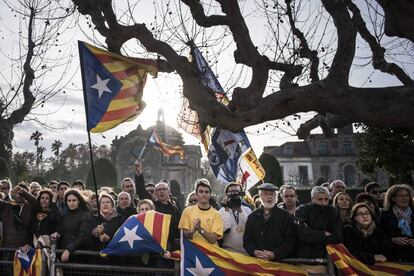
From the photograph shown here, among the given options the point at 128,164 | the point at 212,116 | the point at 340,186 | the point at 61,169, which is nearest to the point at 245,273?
the point at 212,116

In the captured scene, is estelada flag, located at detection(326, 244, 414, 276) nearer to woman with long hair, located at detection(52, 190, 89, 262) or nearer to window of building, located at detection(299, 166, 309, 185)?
woman with long hair, located at detection(52, 190, 89, 262)

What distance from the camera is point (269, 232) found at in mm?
5207

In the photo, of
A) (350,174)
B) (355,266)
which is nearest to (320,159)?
(350,174)

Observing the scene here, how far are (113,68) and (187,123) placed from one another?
3588 millimetres

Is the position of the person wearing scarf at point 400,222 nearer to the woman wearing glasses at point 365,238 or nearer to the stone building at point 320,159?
the woman wearing glasses at point 365,238

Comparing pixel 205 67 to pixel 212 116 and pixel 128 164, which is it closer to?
pixel 212 116

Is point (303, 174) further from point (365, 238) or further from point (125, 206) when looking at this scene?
point (365, 238)

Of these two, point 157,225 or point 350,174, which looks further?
point 350,174

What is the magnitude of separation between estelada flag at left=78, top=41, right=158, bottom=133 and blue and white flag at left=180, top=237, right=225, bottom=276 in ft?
7.88

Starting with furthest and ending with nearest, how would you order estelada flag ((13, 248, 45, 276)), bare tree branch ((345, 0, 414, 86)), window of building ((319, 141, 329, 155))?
window of building ((319, 141, 329, 155)), bare tree branch ((345, 0, 414, 86)), estelada flag ((13, 248, 45, 276))

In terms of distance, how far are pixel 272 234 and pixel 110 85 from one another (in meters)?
3.55

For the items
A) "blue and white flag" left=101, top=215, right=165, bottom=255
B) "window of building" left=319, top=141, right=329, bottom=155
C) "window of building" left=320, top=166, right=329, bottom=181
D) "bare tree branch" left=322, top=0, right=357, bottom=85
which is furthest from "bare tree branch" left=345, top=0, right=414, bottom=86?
"window of building" left=320, top=166, right=329, bottom=181

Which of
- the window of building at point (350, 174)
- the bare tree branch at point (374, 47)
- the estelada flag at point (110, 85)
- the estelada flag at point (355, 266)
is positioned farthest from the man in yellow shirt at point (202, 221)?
the window of building at point (350, 174)

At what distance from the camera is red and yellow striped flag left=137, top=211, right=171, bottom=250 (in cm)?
548
